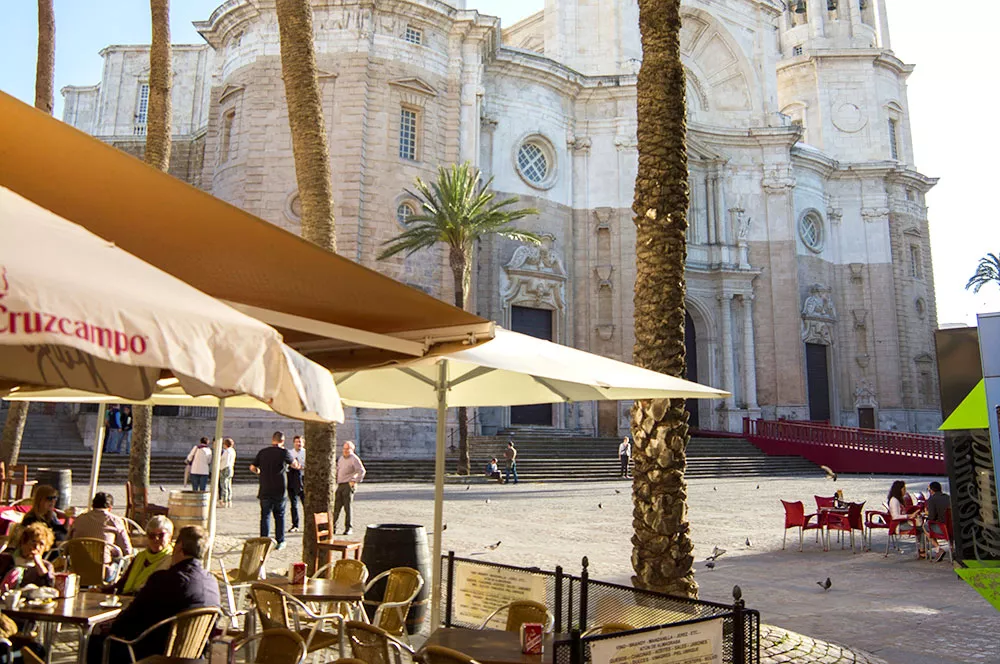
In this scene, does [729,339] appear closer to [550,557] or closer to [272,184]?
[272,184]

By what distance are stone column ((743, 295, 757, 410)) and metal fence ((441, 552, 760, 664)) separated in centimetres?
3369

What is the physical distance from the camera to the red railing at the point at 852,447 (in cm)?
3212

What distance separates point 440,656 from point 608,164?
34.0m

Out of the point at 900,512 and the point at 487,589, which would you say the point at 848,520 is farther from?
the point at 487,589

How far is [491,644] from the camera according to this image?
470 cm

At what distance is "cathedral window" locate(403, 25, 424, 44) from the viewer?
98.3 feet

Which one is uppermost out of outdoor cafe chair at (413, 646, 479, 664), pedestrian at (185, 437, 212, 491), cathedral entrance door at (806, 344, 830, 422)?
cathedral entrance door at (806, 344, 830, 422)

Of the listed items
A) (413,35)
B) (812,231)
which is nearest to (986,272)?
(812,231)

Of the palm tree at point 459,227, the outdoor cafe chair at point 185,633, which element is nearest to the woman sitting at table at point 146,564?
the outdoor cafe chair at point 185,633

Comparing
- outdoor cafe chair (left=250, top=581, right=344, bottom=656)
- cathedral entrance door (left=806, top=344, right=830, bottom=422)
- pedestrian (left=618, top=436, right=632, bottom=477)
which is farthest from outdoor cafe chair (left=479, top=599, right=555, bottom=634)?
cathedral entrance door (left=806, top=344, right=830, bottom=422)

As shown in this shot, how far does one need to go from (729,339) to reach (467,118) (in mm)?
16537

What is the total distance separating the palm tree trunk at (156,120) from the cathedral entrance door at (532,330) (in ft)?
64.0

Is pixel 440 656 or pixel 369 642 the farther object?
pixel 369 642

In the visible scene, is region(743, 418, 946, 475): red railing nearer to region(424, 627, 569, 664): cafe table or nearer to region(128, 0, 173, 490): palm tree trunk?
region(128, 0, 173, 490): palm tree trunk
